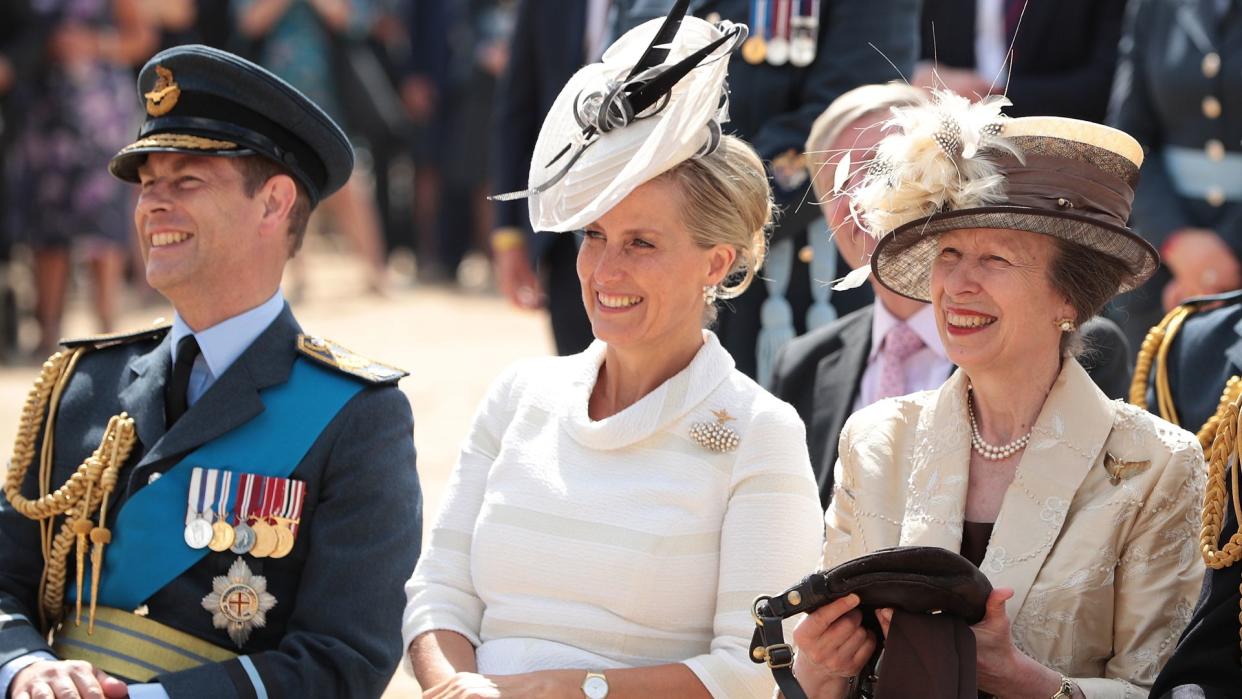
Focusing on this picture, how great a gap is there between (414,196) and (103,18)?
5.01 meters

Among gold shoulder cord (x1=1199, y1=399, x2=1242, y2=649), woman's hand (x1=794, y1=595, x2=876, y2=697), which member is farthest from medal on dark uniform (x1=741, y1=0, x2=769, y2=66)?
woman's hand (x1=794, y1=595, x2=876, y2=697)

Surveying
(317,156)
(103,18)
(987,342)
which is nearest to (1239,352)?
(987,342)

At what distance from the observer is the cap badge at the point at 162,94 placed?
391 centimetres

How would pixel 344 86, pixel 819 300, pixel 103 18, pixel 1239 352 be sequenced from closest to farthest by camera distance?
pixel 1239 352 < pixel 819 300 < pixel 103 18 < pixel 344 86

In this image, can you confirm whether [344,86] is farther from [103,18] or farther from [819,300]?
[819,300]

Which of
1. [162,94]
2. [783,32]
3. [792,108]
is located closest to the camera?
[162,94]

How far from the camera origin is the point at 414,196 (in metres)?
15.3

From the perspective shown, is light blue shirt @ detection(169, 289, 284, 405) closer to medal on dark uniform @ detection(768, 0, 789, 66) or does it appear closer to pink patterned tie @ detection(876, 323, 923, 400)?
pink patterned tie @ detection(876, 323, 923, 400)

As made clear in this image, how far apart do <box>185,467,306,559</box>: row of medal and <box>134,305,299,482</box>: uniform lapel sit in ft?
0.26

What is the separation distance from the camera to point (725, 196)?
11.7 feet

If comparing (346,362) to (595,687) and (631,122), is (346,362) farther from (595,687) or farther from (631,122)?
(595,687)

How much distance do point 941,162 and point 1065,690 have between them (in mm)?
898

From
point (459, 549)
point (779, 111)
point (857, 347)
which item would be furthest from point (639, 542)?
point (779, 111)

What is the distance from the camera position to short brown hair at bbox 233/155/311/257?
3926mm
